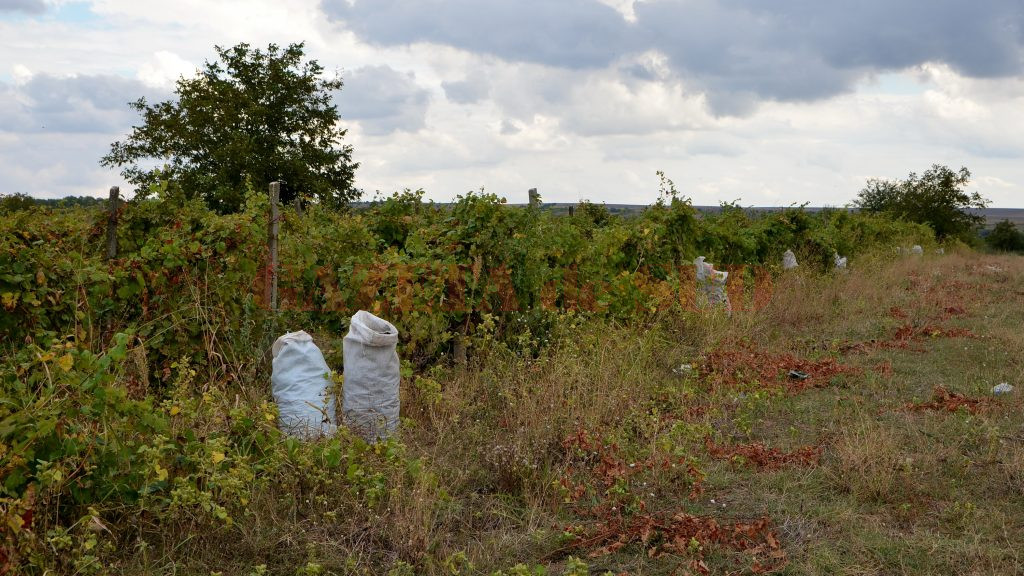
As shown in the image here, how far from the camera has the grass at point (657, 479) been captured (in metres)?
3.74

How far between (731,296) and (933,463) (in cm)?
651

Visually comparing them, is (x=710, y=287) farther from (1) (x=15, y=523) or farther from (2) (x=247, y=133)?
(2) (x=247, y=133)

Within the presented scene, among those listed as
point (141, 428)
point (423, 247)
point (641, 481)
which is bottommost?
point (641, 481)

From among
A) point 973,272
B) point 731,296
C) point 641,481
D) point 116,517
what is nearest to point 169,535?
point 116,517

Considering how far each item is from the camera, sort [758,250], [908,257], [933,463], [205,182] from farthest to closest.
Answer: [205,182]
[908,257]
[758,250]
[933,463]

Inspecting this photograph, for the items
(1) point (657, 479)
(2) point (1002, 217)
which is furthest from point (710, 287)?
(2) point (1002, 217)

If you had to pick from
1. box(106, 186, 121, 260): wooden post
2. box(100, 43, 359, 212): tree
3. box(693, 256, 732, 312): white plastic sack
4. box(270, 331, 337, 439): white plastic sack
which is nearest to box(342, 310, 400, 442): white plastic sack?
box(270, 331, 337, 439): white plastic sack

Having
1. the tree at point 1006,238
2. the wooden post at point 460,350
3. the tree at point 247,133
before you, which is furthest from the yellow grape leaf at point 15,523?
the tree at point 1006,238

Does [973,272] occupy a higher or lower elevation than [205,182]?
lower

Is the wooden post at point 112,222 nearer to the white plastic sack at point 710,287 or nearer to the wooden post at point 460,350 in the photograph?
the wooden post at point 460,350

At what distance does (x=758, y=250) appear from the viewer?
14.6 metres

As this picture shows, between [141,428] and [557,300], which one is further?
[557,300]

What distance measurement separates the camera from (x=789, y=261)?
48.3 ft

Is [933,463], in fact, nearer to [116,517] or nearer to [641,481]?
[641,481]
